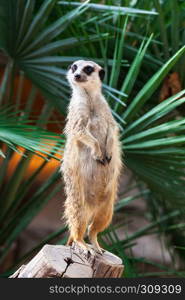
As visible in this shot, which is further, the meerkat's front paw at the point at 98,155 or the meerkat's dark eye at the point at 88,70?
the meerkat's dark eye at the point at 88,70

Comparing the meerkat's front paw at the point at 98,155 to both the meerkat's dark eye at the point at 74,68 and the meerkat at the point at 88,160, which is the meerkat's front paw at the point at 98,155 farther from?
the meerkat's dark eye at the point at 74,68

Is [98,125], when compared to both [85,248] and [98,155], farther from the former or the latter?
[85,248]

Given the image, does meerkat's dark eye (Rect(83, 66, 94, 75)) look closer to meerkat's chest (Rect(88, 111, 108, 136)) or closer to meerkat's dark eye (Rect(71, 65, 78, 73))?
meerkat's dark eye (Rect(71, 65, 78, 73))

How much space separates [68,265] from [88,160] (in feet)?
1.75

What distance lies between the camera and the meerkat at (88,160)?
2396mm

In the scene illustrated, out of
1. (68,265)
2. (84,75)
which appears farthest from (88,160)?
(68,265)

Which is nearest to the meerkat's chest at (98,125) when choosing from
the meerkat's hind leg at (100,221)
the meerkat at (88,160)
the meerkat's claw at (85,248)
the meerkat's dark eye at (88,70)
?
the meerkat at (88,160)

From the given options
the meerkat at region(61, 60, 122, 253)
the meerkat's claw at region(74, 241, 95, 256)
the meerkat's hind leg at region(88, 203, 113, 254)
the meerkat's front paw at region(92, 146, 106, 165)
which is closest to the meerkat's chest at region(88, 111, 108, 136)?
the meerkat at region(61, 60, 122, 253)

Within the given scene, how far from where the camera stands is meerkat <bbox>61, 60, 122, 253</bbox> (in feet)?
7.86

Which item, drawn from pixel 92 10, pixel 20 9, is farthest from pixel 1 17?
pixel 92 10

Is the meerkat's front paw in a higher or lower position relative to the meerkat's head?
lower

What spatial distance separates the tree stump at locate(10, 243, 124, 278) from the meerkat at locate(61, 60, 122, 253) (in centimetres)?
17

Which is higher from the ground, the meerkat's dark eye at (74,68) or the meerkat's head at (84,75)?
the meerkat's dark eye at (74,68)

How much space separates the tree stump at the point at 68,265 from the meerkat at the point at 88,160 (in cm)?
17
